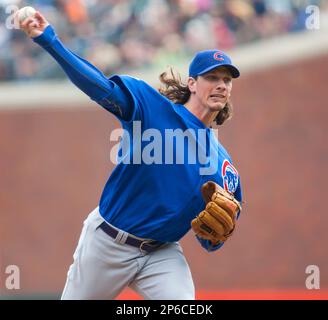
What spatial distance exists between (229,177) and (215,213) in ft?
1.24

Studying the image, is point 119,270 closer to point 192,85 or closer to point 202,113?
point 202,113

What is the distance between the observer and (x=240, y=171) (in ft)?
31.5

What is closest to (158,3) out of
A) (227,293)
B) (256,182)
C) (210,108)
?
(256,182)

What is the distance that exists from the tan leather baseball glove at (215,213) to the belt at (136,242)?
0.24m

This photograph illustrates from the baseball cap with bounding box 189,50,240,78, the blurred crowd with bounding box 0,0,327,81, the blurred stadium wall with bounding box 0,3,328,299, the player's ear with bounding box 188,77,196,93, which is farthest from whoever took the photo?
the blurred crowd with bounding box 0,0,327,81

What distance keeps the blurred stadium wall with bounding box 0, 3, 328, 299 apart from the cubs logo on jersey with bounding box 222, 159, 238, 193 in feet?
15.4

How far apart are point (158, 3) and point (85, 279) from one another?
611 cm

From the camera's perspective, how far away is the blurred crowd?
9.69 meters

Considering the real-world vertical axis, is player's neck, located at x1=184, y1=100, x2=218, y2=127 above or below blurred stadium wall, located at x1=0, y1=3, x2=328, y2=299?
below

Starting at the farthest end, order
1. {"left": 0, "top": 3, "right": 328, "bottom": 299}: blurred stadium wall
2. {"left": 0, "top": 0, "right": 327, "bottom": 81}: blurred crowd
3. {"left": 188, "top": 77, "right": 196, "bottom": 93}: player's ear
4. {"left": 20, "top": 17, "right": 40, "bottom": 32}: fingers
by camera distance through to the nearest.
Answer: {"left": 0, "top": 0, "right": 327, "bottom": 81}: blurred crowd < {"left": 0, "top": 3, "right": 328, "bottom": 299}: blurred stadium wall < {"left": 188, "top": 77, "right": 196, "bottom": 93}: player's ear < {"left": 20, "top": 17, "right": 40, "bottom": 32}: fingers

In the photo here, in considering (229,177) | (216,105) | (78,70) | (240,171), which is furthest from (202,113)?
(240,171)

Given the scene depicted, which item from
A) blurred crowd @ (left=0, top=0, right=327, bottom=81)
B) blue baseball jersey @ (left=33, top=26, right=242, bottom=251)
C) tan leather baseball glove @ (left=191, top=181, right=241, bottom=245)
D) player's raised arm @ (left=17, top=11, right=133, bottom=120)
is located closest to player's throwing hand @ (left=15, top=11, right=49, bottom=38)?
player's raised arm @ (left=17, top=11, right=133, bottom=120)

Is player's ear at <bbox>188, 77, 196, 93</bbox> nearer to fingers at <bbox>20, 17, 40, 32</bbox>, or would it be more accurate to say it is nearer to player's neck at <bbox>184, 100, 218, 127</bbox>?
player's neck at <bbox>184, 100, 218, 127</bbox>

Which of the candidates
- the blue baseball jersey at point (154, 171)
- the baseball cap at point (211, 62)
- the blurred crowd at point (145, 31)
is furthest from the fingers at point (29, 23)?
the blurred crowd at point (145, 31)
